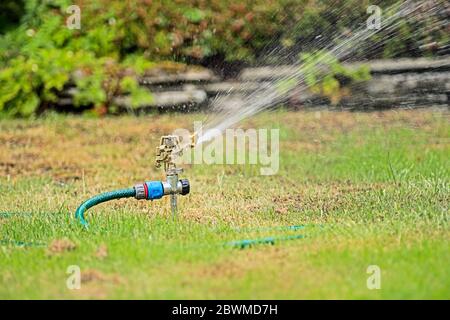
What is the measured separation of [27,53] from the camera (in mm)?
8617

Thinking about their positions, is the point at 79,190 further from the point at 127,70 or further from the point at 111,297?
the point at 127,70

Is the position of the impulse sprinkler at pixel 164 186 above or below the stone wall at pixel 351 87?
below

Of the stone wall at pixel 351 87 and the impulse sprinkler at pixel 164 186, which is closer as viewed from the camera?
the impulse sprinkler at pixel 164 186

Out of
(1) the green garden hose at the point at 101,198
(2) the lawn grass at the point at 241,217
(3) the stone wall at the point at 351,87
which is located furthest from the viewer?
(3) the stone wall at the point at 351,87

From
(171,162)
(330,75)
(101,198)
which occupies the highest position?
(330,75)

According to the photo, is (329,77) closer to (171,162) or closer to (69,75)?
(69,75)

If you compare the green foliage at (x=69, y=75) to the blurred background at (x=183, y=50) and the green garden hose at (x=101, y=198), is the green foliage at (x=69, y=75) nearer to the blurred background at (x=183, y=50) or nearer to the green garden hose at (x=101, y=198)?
the blurred background at (x=183, y=50)

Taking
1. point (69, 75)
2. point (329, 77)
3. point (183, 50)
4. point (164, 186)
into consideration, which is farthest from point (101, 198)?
point (183, 50)

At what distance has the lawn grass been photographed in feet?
11.3

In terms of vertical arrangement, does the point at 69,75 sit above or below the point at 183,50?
below

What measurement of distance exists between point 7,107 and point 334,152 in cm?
332

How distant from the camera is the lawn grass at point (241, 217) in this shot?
3.45m

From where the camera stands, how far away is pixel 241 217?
4562mm

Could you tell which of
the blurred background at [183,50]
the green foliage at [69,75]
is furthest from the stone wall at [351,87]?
the green foliage at [69,75]
